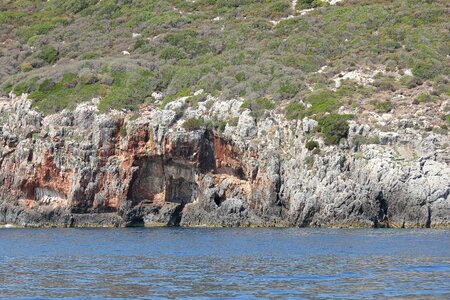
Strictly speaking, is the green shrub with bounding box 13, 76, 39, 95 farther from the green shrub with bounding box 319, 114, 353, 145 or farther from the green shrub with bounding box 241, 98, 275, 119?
the green shrub with bounding box 319, 114, 353, 145

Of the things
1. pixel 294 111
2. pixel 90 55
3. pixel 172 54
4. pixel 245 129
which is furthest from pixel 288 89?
pixel 90 55

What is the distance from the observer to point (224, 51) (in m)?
86.4

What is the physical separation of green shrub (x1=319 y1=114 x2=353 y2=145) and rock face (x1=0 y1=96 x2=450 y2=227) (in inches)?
22.2

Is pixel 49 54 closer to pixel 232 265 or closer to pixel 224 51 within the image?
pixel 224 51

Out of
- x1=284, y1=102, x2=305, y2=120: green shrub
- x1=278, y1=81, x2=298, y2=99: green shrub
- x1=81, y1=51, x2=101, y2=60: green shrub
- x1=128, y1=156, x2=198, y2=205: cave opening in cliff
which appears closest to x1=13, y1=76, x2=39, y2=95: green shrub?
x1=81, y1=51, x2=101, y2=60: green shrub

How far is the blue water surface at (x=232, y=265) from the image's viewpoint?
87.8 feet

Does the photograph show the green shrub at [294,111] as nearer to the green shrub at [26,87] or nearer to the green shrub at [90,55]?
the green shrub at [26,87]

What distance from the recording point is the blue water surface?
2677 centimetres

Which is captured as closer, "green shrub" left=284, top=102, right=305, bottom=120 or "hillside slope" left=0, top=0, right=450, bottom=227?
"hillside slope" left=0, top=0, right=450, bottom=227

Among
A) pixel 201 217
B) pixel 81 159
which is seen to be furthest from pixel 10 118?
pixel 201 217

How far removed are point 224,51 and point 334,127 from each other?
26.6 meters

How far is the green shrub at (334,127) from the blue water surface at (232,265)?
8.22 meters

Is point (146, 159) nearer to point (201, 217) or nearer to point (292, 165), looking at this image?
point (201, 217)

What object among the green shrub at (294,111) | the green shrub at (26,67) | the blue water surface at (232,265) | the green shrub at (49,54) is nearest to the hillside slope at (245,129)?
the green shrub at (294,111)
